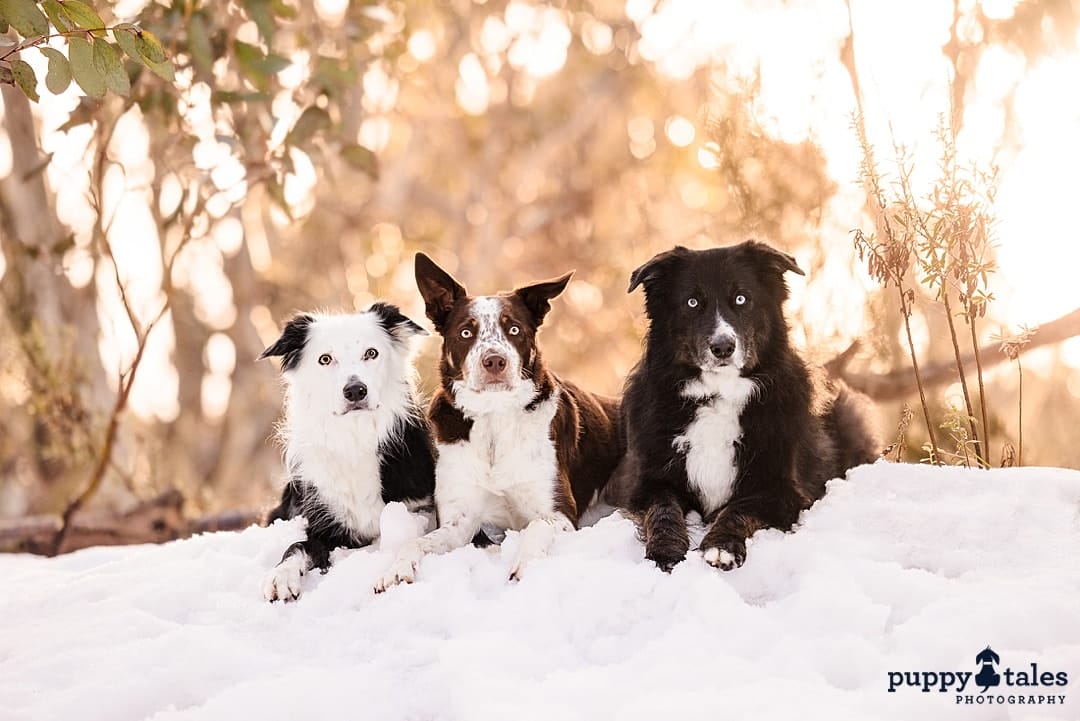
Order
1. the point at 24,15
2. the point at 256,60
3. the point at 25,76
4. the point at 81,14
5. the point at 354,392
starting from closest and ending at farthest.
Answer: the point at 81,14 → the point at 24,15 → the point at 25,76 → the point at 354,392 → the point at 256,60

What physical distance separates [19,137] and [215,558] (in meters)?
7.25

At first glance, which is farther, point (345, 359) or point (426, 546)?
point (345, 359)

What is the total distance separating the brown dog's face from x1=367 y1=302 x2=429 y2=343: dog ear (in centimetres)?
11

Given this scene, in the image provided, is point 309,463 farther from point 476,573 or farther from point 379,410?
point 476,573

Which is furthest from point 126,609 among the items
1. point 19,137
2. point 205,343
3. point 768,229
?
point 205,343

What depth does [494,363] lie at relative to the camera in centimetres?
432

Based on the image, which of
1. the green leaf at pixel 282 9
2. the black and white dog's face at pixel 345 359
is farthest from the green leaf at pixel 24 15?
the green leaf at pixel 282 9

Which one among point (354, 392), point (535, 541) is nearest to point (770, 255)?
point (535, 541)

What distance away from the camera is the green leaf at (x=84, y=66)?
10.4ft

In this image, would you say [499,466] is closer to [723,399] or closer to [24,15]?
[723,399]

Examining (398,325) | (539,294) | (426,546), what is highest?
(539,294)

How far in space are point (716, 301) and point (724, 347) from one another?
0.94ft

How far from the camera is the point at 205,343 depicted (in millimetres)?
14484

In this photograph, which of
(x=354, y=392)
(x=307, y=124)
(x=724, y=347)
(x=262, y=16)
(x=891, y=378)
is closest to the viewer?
(x=724, y=347)
